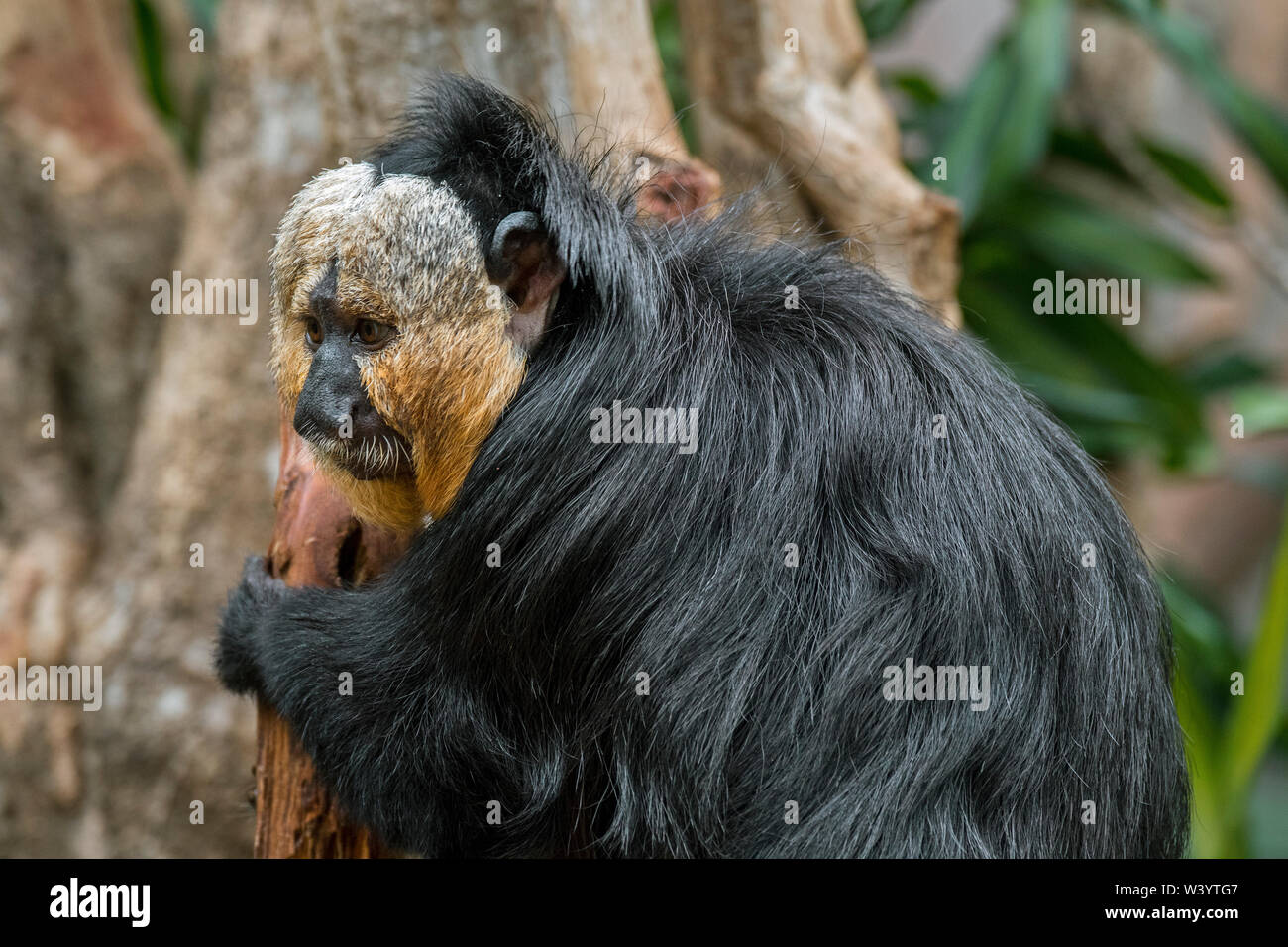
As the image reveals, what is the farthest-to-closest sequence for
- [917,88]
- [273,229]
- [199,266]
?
1. [917,88]
2. [199,266]
3. [273,229]

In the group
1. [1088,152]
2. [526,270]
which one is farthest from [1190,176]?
[526,270]

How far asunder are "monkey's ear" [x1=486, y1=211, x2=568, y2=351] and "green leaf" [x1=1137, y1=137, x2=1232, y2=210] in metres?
4.09

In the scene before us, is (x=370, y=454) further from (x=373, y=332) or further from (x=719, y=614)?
(x=719, y=614)

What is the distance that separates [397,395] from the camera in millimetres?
2738

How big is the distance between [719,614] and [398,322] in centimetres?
91

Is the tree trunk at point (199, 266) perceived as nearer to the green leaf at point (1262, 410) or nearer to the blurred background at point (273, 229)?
the blurred background at point (273, 229)

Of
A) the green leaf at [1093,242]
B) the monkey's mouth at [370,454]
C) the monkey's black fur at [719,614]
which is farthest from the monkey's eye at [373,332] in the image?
the green leaf at [1093,242]

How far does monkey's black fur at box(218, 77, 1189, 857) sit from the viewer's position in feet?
8.52

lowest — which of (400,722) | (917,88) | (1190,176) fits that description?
(400,722)

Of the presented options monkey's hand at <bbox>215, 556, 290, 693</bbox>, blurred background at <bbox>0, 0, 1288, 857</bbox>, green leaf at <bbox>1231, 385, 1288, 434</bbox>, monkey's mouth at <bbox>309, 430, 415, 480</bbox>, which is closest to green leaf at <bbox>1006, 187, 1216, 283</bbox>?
blurred background at <bbox>0, 0, 1288, 857</bbox>

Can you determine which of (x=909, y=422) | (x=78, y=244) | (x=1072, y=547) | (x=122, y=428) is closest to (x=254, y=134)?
(x=78, y=244)

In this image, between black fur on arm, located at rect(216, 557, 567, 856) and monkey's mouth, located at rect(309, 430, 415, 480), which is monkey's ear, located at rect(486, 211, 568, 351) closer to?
monkey's mouth, located at rect(309, 430, 415, 480)

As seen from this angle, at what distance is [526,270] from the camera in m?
2.75
